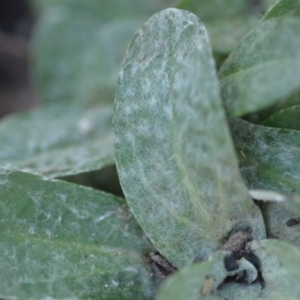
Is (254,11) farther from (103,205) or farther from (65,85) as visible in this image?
(65,85)

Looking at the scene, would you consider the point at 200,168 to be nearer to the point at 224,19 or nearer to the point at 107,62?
the point at 224,19

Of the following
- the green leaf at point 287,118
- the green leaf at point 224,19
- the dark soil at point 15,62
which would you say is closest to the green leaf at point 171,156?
the green leaf at point 287,118

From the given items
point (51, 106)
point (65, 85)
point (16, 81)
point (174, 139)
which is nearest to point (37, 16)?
point (16, 81)

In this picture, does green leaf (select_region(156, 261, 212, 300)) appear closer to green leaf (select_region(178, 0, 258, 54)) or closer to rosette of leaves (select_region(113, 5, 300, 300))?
rosette of leaves (select_region(113, 5, 300, 300))

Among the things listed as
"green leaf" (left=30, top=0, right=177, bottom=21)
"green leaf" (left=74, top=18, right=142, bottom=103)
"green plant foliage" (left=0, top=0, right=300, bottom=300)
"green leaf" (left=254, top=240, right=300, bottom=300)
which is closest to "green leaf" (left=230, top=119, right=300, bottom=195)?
"green plant foliage" (left=0, top=0, right=300, bottom=300)

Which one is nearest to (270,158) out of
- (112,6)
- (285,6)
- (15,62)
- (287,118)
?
(287,118)

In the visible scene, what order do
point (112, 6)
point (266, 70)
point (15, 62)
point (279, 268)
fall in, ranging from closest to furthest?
point (266, 70)
point (279, 268)
point (112, 6)
point (15, 62)
